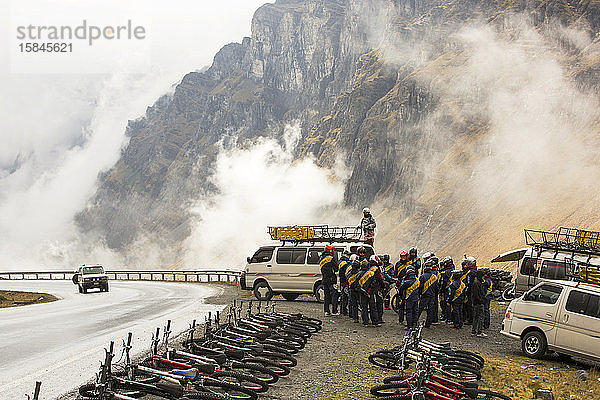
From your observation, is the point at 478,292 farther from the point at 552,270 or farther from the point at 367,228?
the point at 552,270

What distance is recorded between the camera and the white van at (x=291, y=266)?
2081cm

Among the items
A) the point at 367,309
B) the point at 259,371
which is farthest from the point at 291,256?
the point at 259,371

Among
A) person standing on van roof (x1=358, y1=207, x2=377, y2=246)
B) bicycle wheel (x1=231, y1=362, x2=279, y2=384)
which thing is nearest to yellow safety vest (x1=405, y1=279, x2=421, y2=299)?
person standing on van roof (x1=358, y1=207, x2=377, y2=246)

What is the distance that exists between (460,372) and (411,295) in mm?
4872

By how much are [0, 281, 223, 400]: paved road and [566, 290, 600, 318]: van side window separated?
874cm

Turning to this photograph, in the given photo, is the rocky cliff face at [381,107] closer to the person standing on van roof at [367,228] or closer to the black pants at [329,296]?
the person standing on van roof at [367,228]

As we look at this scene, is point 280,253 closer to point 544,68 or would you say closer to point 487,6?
point 544,68

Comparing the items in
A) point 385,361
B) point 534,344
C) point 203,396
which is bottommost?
point 534,344

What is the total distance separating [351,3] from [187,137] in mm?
67930

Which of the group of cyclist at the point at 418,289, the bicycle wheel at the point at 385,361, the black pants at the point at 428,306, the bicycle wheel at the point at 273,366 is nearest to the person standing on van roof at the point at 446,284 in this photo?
the group of cyclist at the point at 418,289

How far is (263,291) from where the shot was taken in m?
21.7

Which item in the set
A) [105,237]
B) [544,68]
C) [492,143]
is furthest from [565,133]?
[105,237]

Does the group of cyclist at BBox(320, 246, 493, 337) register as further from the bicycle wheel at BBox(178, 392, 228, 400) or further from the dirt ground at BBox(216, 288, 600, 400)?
the bicycle wheel at BBox(178, 392, 228, 400)

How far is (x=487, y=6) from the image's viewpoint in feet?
312
